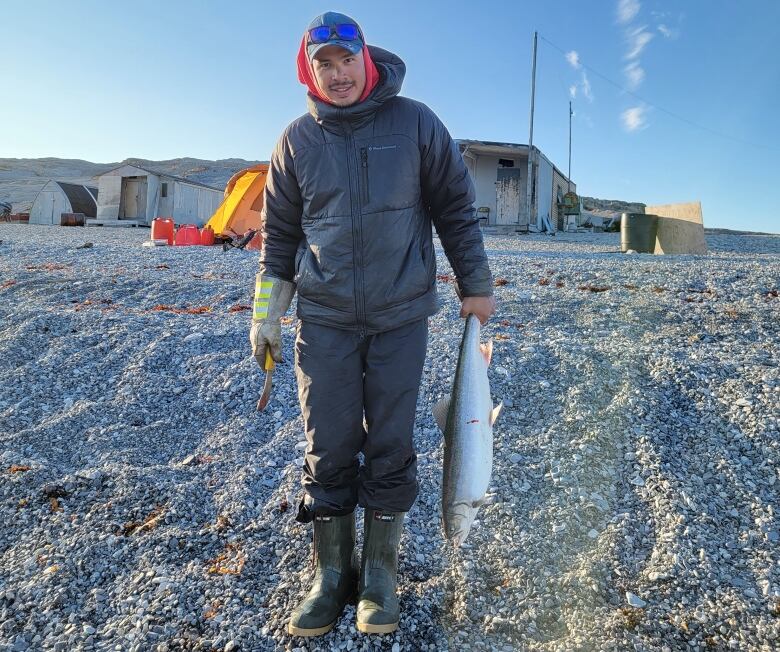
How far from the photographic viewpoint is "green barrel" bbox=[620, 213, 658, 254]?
13.2m

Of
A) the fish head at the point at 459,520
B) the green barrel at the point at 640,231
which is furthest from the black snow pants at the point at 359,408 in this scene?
the green barrel at the point at 640,231

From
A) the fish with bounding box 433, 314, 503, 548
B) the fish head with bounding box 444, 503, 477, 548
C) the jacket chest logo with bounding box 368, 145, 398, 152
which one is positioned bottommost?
the fish head with bounding box 444, 503, 477, 548

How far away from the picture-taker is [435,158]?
268 centimetres

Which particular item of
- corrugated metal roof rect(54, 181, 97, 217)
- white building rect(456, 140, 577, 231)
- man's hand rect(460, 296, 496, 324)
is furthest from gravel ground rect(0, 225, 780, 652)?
corrugated metal roof rect(54, 181, 97, 217)

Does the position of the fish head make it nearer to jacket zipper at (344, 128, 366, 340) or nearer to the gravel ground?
the gravel ground

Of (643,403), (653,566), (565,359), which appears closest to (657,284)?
(565,359)

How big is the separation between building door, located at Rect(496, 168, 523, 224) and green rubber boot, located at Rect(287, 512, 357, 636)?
20946 millimetres

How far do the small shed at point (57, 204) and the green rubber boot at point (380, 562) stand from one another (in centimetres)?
3275

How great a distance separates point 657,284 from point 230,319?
6.17m

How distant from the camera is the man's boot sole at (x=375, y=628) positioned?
2480mm

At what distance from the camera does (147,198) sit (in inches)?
1093

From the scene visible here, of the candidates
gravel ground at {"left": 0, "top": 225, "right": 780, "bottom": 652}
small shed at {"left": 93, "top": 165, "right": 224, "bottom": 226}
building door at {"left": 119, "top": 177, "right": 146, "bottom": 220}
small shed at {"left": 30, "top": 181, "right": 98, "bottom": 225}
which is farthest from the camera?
small shed at {"left": 30, "top": 181, "right": 98, "bottom": 225}

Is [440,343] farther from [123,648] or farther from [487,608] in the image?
[123,648]

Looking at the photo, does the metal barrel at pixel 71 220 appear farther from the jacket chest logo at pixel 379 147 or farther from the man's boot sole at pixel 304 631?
the man's boot sole at pixel 304 631
